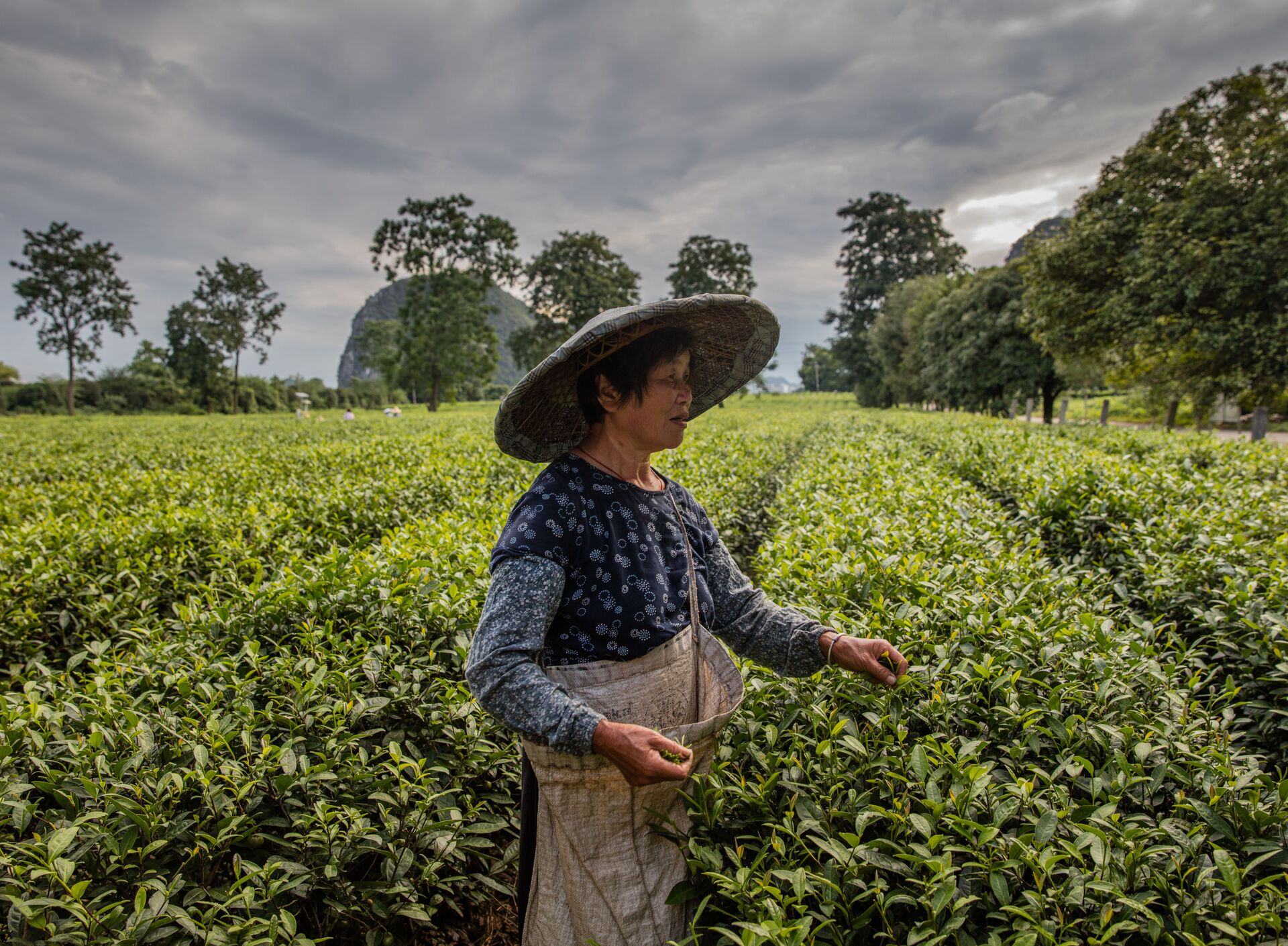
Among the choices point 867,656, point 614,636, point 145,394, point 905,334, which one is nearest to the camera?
point 614,636

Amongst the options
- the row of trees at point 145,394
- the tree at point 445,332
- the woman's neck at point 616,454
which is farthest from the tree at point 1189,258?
the row of trees at point 145,394

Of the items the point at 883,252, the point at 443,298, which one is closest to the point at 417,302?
the point at 443,298

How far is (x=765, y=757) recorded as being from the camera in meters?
1.67

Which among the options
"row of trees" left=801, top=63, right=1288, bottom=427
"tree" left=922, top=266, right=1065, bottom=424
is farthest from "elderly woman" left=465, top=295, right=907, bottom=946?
"tree" left=922, top=266, right=1065, bottom=424

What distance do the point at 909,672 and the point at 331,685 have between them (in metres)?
1.89

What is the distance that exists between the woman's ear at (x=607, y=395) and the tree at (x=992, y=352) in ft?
87.7

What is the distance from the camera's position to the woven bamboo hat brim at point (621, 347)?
1.60 m

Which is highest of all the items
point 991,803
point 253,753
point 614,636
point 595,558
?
point 595,558

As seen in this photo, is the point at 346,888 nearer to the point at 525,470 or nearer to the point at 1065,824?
the point at 1065,824

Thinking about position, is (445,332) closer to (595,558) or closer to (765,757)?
(595,558)

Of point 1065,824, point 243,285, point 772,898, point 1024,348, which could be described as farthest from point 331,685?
point 243,285

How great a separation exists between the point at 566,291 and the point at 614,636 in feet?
162

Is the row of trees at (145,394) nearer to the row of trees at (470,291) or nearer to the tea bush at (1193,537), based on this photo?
the row of trees at (470,291)

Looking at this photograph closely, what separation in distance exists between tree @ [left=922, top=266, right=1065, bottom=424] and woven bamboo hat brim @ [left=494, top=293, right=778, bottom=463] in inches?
1031
